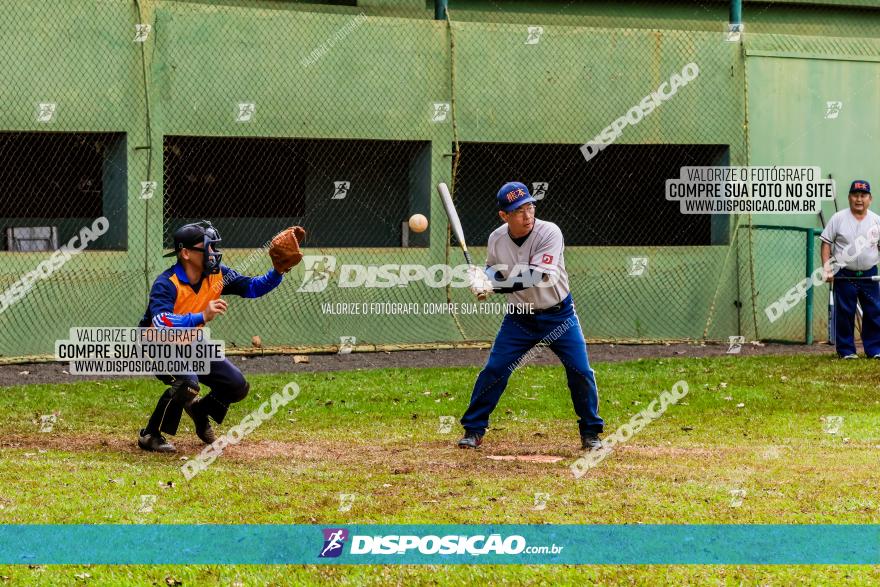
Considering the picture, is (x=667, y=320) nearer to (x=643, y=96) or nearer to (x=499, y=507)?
(x=643, y=96)

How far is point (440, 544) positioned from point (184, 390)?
3468 mm

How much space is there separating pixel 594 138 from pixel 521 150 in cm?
212

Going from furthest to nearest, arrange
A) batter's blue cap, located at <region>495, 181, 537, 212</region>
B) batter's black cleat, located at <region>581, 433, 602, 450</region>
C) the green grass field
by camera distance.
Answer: batter's black cleat, located at <region>581, 433, 602, 450</region> → batter's blue cap, located at <region>495, 181, 537, 212</region> → the green grass field

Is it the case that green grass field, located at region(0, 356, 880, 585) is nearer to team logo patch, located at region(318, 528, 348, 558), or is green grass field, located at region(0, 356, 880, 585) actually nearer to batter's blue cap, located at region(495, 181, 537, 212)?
team logo patch, located at region(318, 528, 348, 558)

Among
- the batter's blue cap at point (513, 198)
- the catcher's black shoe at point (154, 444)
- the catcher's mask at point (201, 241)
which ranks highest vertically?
the batter's blue cap at point (513, 198)

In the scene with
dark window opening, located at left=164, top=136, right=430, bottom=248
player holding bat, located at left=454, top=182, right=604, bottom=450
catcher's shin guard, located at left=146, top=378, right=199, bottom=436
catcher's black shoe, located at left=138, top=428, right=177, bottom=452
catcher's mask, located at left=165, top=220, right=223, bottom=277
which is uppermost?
dark window opening, located at left=164, top=136, right=430, bottom=248

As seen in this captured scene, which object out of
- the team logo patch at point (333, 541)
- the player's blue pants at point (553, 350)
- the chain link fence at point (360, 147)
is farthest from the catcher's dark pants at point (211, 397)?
the chain link fence at point (360, 147)

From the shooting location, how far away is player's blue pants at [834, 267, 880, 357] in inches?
623

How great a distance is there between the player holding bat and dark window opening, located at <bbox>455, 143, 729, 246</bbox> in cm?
962

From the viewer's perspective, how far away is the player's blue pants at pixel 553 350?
389 inches

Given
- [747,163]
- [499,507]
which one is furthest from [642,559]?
[747,163]

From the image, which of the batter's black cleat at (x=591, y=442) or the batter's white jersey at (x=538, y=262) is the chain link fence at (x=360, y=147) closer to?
the batter's white jersey at (x=538, y=262)

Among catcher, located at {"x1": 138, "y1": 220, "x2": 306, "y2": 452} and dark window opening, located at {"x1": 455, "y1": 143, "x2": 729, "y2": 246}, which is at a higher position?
dark window opening, located at {"x1": 455, "y1": 143, "x2": 729, "y2": 246}

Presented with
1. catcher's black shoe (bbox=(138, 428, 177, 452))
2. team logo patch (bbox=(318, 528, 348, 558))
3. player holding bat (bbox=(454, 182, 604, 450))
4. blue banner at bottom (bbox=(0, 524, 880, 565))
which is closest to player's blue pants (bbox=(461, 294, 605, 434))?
player holding bat (bbox=(454, 182, 604, 450))
